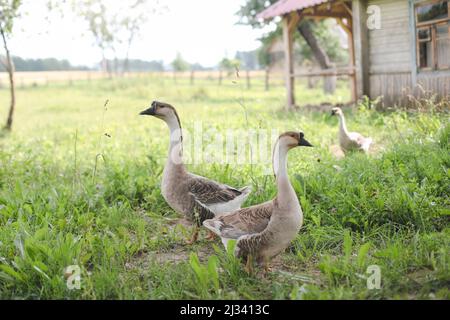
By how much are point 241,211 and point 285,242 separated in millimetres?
563

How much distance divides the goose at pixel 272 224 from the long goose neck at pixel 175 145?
4.21 ft

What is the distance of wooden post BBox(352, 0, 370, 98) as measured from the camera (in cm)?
1366

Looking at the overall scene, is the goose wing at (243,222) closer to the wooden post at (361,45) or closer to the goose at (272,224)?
the goose at (272,224)

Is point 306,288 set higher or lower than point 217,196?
lower

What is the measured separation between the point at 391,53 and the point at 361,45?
870mm

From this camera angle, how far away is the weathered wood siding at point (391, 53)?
13.0m

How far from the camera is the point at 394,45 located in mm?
13328

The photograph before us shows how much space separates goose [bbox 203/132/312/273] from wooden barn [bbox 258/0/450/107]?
9.16 meters

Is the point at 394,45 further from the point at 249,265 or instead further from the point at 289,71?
the point at 249,265
